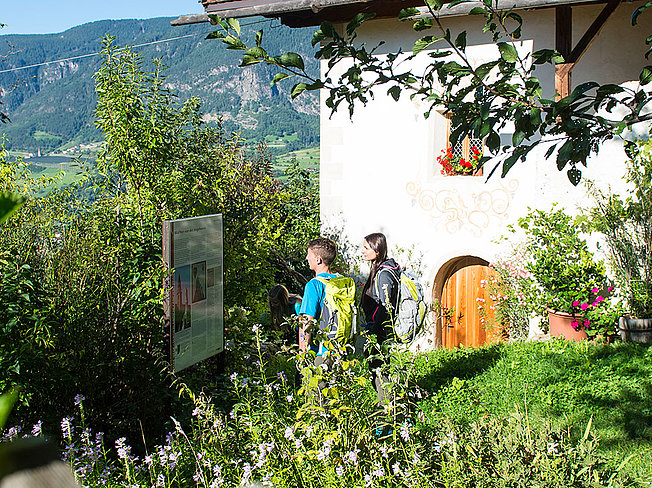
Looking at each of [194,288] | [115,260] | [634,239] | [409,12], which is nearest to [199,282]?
[194,288]

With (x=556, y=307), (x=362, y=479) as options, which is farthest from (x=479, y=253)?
(x=362, y=479)

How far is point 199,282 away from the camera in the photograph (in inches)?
211

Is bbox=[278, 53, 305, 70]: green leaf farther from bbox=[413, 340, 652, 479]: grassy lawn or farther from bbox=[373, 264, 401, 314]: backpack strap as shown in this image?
bbox=[413, 340, 652, 479]: grassy lawn

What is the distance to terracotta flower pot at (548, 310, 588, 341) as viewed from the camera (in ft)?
25.4

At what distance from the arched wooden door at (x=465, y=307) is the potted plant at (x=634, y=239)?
190 cm

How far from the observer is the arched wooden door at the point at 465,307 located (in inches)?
365

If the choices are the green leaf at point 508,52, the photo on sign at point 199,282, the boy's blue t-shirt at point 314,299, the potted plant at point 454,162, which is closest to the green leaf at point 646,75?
the green leaf at point 508,52

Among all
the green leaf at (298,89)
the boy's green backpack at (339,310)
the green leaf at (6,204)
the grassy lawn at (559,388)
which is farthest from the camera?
the grassy lawn at (559,388)

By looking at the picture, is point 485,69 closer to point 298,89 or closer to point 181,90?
point 298,89

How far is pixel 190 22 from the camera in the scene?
8383 mm

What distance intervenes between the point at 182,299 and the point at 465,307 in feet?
17.9

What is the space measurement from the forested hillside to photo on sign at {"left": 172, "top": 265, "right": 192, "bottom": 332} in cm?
2956

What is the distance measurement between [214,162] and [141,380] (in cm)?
365

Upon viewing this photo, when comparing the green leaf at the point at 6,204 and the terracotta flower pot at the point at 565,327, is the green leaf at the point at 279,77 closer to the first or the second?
the green leaf at the point at 6,204
